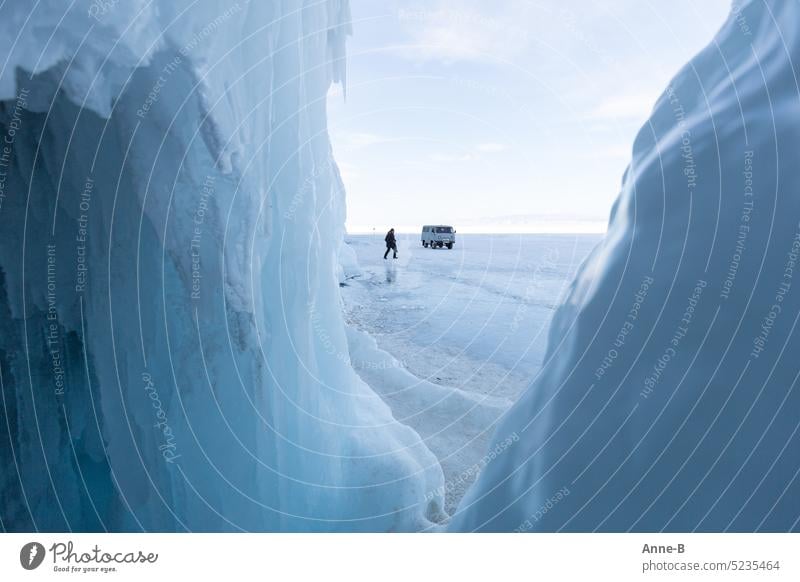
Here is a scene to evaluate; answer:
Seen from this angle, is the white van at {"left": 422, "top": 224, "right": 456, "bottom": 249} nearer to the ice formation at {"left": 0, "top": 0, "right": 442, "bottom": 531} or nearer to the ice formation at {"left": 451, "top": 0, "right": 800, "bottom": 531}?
the ice formation at {"left": 0, "top": 0, "right": 442, "bottom": 531}

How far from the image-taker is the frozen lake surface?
207 inches

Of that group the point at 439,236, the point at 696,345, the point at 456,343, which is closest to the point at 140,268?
the point at 696,345

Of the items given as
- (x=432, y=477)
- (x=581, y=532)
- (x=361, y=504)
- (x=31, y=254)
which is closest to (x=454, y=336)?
(x=432, y=477)

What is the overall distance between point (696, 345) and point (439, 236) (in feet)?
97.8

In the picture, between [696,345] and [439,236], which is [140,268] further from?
[439,236]

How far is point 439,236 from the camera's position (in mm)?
31109

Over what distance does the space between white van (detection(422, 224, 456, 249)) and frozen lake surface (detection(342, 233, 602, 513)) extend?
1392 cm

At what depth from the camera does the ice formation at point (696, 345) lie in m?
1.67

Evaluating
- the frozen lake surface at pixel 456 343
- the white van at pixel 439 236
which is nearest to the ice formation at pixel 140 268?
the frozen lake surface at pixel 456 343

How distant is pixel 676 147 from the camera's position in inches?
81.1

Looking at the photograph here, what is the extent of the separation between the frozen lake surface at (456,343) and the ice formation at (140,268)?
231 centimetres

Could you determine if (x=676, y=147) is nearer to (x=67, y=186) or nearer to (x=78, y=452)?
(x=67, y=186)

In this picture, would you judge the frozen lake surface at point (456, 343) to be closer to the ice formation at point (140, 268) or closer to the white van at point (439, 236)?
the ice formation at point (140, 268)
